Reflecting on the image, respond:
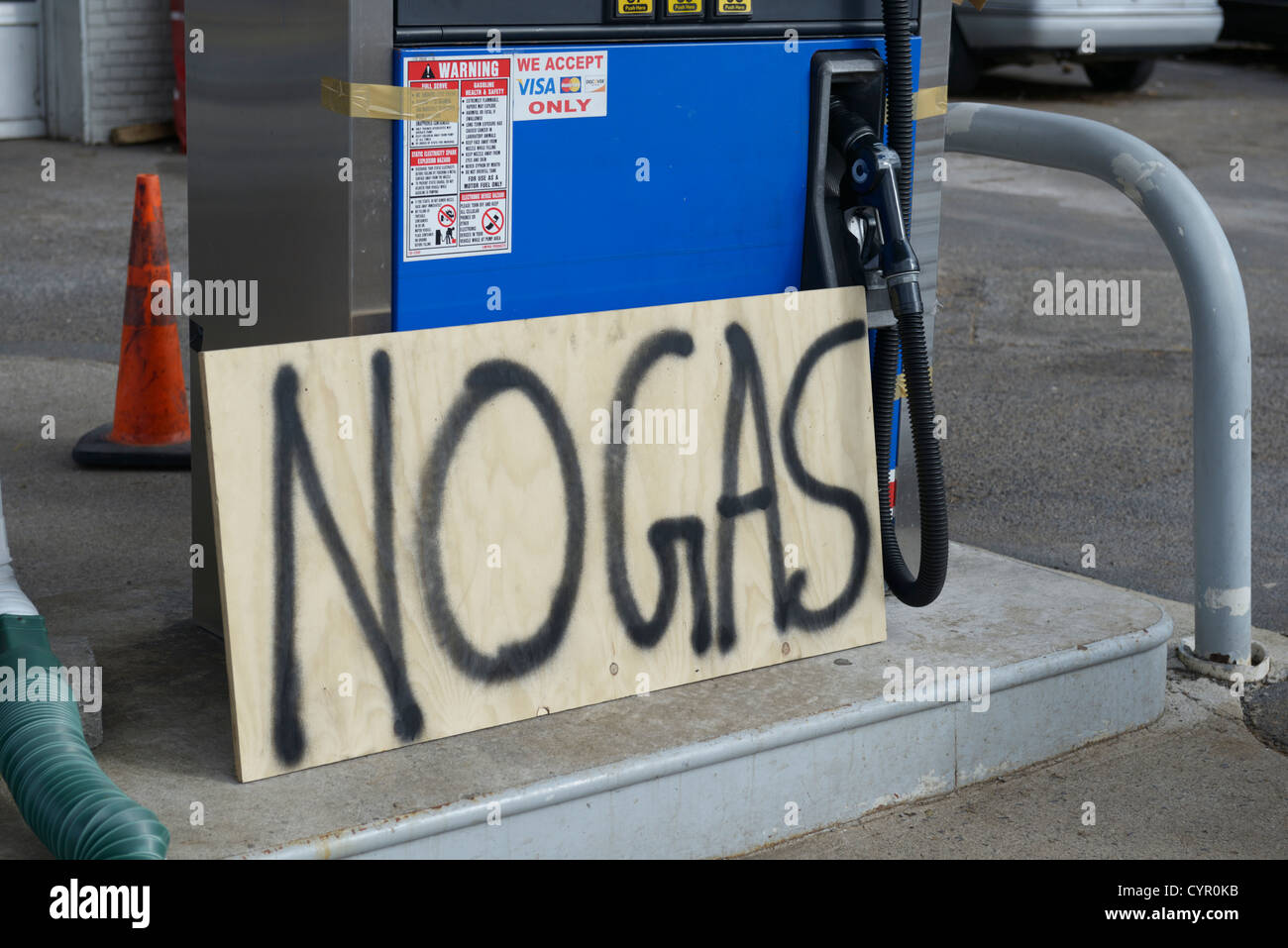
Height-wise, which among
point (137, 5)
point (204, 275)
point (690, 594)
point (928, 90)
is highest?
point (137, 5)

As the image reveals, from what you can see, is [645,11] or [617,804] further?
[645,11]

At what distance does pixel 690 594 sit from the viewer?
323cm

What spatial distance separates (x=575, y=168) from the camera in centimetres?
307

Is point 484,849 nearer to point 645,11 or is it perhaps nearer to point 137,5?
point 645,11

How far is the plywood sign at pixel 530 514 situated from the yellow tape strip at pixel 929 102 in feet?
1.48

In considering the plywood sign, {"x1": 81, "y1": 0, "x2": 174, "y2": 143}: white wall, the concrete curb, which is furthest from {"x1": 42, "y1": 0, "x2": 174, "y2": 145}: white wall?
the concrete curb

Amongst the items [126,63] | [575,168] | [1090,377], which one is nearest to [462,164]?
[575,168]

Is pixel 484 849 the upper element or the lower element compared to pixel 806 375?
lower

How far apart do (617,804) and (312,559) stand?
26.3 inches

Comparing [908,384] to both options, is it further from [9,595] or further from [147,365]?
[147,365]

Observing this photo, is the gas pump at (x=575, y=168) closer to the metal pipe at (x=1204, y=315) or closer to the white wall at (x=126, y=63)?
the metal pipe at (x=1204, y=315)

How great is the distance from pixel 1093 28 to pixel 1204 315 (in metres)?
10.4
